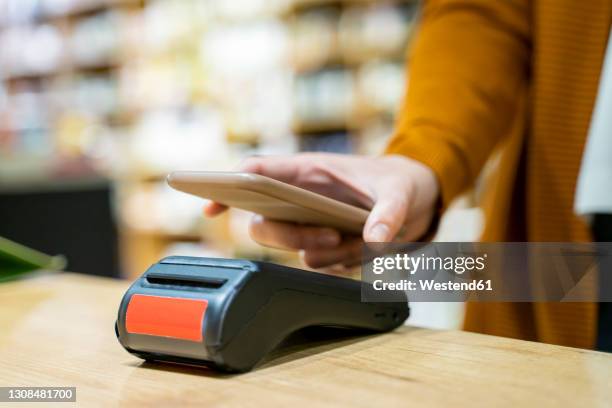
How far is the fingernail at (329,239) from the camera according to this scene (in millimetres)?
731

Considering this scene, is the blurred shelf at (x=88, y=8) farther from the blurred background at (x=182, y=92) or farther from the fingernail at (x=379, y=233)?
the fingernail at (x=379, y=233)

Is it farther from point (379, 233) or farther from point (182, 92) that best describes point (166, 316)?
point (182, 92)

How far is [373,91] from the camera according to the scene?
3256 millimetres

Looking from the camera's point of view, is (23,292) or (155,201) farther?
(155,201)

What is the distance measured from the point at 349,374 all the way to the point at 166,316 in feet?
0.41

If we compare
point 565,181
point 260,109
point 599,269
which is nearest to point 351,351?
point 599,269

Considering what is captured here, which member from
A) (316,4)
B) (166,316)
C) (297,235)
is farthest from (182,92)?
(166,316)

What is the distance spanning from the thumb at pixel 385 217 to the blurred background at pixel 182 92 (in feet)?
5.51

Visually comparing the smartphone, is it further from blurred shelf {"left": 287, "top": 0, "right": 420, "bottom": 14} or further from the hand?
blurred shelf {"left": 287, "top": 0, "right": 420, "bottom": 14}

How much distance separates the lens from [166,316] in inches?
17.7

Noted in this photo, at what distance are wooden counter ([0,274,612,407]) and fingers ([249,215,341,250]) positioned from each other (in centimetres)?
16

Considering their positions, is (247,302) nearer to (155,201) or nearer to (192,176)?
(192,176)

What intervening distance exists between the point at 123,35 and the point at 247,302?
160 inches

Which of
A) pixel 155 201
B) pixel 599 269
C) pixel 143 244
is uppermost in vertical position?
pixel 599 269
